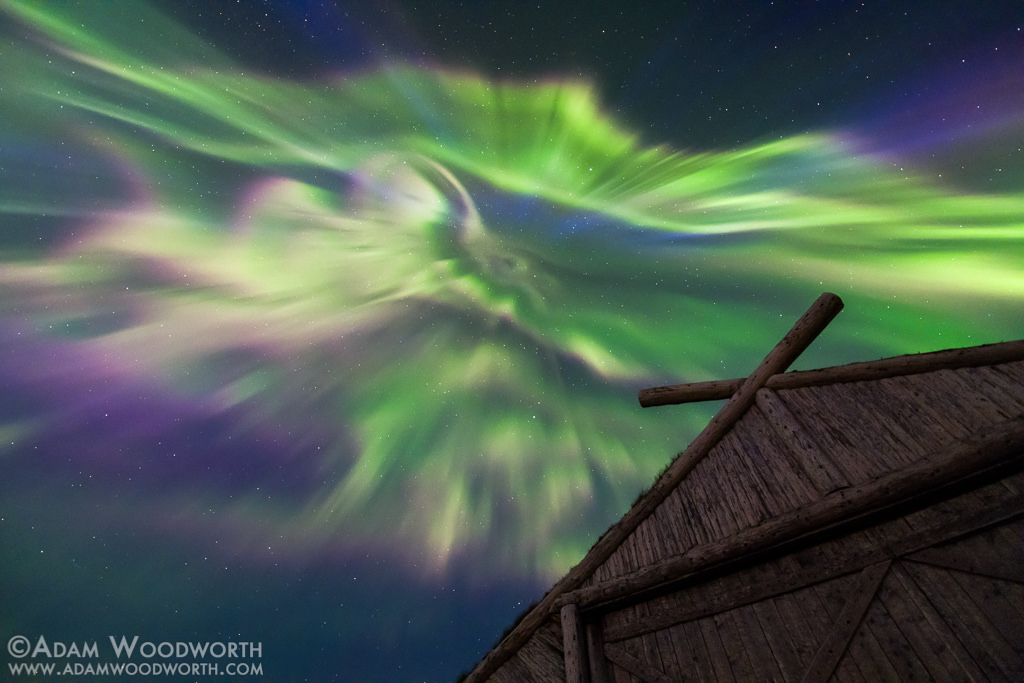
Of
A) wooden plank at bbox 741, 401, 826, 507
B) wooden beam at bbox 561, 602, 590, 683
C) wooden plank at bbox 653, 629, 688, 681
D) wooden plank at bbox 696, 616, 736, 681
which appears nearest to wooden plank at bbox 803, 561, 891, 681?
wooden plank at bbox 696, 616, 736, 681

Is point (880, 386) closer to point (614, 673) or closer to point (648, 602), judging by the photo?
point (648, 602)

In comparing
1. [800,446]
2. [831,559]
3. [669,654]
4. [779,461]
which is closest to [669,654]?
[669,654]

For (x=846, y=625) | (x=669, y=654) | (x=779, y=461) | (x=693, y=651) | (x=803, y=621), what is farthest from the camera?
(x=779, y=461)

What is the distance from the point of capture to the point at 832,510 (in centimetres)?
420

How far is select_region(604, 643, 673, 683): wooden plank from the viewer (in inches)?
174

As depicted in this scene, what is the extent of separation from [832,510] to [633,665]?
241cm

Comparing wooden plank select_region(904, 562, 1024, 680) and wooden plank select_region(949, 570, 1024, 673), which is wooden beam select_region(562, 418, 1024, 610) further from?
wooden plank select_region(949, 570, 1024, 673)

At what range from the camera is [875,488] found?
4102 mm

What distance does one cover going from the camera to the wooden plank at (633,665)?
14.5ft

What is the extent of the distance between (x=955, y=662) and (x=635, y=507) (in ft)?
9.73

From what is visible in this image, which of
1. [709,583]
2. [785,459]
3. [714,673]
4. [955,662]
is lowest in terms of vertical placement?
[955,662]

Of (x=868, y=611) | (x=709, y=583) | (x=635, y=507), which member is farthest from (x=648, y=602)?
(x=868, y=611)

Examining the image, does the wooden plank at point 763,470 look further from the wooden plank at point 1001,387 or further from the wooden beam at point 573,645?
the wooden beam at point 573,645

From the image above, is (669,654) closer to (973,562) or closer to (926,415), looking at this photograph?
(973,562)
